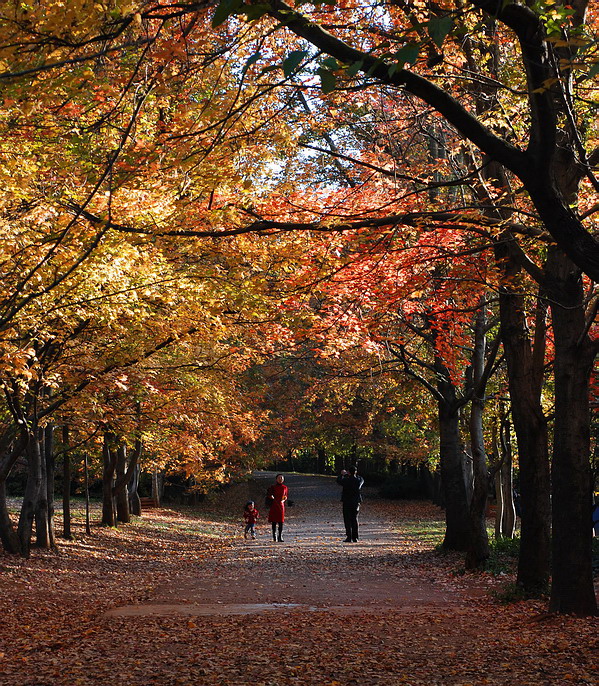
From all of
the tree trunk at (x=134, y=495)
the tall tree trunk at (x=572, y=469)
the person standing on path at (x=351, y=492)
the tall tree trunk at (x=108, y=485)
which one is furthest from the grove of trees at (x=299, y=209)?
the tree trunk at (x=134, y=495)

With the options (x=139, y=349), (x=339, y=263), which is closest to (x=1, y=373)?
(x=139, y=349)

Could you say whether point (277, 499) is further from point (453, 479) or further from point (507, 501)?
point (507, 501)

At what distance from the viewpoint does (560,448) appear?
816cm

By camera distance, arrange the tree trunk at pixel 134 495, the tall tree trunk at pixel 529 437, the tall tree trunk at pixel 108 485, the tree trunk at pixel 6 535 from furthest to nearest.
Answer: the tree trunk at pixel 134 495, the tall tree trunk at pixel 108 485, the tree trunk at pixel 6 535, the tall tree trunk at pixel 529 437

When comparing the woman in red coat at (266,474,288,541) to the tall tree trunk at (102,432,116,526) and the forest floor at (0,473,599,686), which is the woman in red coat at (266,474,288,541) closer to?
the forest floor at (0,473,599,686)

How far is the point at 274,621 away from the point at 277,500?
11.9 meters

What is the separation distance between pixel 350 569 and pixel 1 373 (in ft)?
27.1

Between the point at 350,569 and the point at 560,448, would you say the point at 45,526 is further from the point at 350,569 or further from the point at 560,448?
the point at 560,448

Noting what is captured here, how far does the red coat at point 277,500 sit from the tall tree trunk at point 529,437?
10.0m

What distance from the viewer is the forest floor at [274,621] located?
5.78 metres

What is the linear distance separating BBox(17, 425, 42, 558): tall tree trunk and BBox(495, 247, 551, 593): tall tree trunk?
969 cm

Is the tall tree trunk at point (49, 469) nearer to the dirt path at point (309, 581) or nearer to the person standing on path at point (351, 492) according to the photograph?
the dirt path at point (309, 581)

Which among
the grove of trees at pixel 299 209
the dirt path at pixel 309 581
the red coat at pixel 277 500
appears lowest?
the dirt path at pixel 309 581

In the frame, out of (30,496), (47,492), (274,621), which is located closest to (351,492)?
(47,492)
